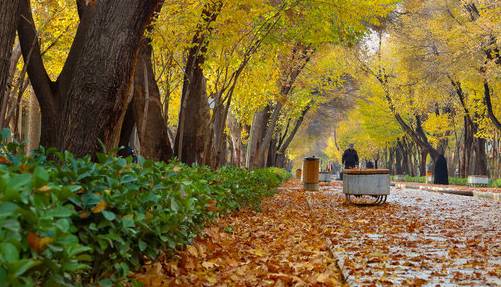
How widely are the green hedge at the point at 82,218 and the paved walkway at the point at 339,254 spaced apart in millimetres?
396

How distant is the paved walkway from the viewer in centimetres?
504

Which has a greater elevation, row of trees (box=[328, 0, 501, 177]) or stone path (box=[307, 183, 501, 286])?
row of trees (box=[328, 0, 501, 177])

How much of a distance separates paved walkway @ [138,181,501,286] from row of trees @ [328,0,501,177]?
14.8 m

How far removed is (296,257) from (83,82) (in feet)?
9.70

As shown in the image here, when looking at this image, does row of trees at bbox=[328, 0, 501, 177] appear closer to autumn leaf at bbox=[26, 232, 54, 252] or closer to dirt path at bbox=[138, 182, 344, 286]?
dirt path at bbox=[138, 182, 344, 286]

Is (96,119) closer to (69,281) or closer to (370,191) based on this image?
(69,281)

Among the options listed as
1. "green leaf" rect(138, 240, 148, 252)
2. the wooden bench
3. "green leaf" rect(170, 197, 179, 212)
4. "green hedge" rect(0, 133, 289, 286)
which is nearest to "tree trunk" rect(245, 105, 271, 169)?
the wooden bench

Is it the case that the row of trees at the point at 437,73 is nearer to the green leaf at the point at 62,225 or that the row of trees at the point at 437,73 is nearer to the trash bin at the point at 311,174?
the trash bin at the point at 311,174

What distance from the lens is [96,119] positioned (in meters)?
6.71

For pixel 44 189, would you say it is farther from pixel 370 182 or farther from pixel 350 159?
pixel 350 159

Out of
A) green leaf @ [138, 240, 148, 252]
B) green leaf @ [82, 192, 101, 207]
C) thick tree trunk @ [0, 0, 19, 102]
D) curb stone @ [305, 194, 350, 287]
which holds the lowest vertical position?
curb stone @ [305, 194, 350, 287]

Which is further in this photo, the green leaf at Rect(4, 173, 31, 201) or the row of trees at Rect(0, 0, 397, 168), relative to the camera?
the row of trees at Rect(0, 0, 397, 168)

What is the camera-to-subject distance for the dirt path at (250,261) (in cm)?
489

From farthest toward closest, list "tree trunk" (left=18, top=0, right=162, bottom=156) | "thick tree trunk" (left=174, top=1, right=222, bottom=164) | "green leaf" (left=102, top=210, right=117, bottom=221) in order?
1. "thick tree trunk" (left=174, top=1, right=222, bottom=164)
2. "tree trunk" (left=18, top=0, right=162, bottom=156)
3. "green leaf" (left=102, top=210, right=117, bottom=221)
